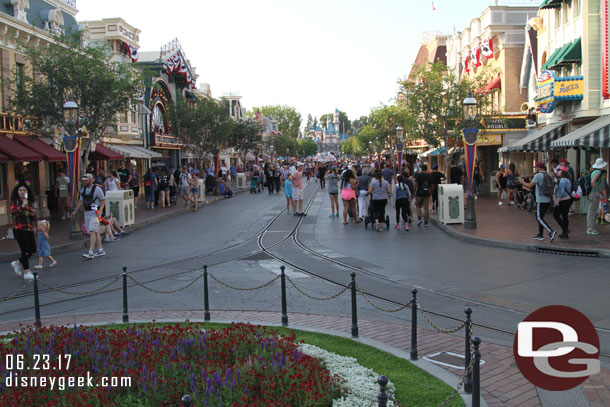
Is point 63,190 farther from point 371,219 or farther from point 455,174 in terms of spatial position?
point 455,174

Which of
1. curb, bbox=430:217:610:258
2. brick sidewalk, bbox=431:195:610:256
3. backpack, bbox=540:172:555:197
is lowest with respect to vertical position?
curb, bbox=430:217:610:258

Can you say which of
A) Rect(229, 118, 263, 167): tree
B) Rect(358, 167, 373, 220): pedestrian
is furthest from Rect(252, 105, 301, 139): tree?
Rect(358, 167, 373, 220): pedestrian

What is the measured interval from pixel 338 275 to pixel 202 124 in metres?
30.5

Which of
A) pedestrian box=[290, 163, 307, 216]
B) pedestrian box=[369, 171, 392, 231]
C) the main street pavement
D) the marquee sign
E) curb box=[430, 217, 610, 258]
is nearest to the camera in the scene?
the main street pavement

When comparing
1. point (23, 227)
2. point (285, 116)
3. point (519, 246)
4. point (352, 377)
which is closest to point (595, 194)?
point (519, 246)

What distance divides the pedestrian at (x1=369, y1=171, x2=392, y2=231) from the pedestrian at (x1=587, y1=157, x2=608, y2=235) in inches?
206

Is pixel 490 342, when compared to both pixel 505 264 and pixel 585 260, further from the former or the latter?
pixel 585 260

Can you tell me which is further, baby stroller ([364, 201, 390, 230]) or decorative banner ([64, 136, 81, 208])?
baby stroller ([364, 201, 390, 230])

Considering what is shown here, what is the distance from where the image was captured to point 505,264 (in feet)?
37.0

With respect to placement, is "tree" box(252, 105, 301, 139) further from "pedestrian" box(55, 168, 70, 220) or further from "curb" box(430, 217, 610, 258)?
"curb" box(430, 217, 610, 258)

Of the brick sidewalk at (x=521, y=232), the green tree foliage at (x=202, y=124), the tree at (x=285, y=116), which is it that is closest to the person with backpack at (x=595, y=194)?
the brick sidewalk at (x=521, y=232)

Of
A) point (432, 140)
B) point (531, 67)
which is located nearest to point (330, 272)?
point (432, 140)

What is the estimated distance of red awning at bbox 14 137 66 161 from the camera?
21.3 m

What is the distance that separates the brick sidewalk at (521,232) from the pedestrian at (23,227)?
9967mm
